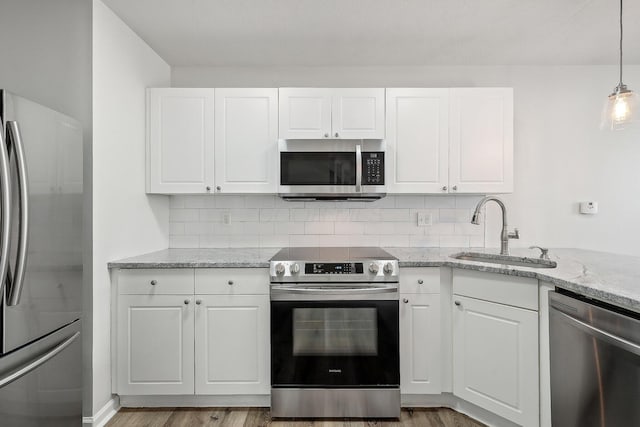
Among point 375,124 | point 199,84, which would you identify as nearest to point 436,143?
point 375,124

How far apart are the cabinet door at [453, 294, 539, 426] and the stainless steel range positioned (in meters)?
0.41

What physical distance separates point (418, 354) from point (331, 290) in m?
0.69

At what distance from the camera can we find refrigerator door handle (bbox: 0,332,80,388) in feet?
4.10

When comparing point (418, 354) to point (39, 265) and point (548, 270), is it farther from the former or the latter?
point (39, 265)

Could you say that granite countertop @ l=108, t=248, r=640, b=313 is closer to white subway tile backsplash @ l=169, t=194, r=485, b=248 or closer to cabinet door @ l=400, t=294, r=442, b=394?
white subway tile backsplash @ l=169, t=194, r=485, b=248

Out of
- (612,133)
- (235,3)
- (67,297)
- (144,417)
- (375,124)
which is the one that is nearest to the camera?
(67,297)

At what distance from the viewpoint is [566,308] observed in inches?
63.9

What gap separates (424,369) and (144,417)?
1.76m

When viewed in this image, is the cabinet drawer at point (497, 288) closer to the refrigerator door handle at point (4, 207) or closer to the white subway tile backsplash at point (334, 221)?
the white subway tile backsplash at point (334, 221)

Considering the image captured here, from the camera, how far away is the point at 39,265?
1.40 meters

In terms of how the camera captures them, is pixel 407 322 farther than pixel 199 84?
No

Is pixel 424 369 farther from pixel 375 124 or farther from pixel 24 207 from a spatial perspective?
pixel 24 207

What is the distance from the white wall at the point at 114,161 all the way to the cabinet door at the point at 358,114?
4.59 feet

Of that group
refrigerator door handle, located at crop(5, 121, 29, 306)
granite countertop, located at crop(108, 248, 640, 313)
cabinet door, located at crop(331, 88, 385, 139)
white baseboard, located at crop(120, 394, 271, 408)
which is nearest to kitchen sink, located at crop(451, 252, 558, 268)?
granite countertop, located at crop(108, 248, 640, 313)
